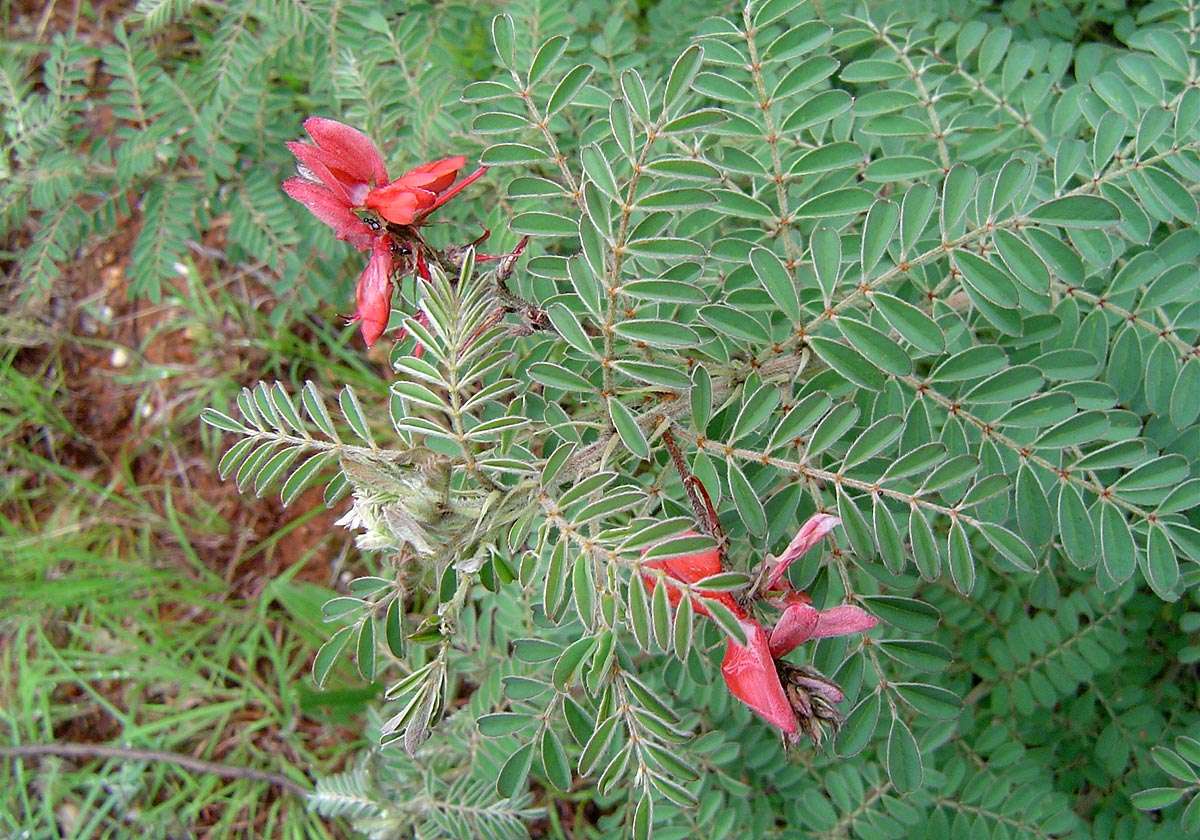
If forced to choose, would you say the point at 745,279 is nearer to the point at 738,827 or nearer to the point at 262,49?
the point at 738,827

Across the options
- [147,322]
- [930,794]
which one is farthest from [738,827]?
[147,322]

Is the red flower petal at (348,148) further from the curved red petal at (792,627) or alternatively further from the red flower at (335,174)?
the curved red petal at (792,627)

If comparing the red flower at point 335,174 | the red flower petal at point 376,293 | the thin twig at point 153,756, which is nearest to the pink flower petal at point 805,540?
the red flower petal at point 376,293

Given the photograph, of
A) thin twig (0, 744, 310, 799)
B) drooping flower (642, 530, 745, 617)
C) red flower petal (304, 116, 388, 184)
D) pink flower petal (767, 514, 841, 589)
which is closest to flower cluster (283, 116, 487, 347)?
red flower petal (304, 116, 388, 184)

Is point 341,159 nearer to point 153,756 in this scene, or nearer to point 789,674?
→ point 789,674

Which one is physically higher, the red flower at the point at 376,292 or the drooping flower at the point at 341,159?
the drooping flower at the point at 341,159

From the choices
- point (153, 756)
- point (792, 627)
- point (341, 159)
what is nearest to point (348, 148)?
point (341, 159)
